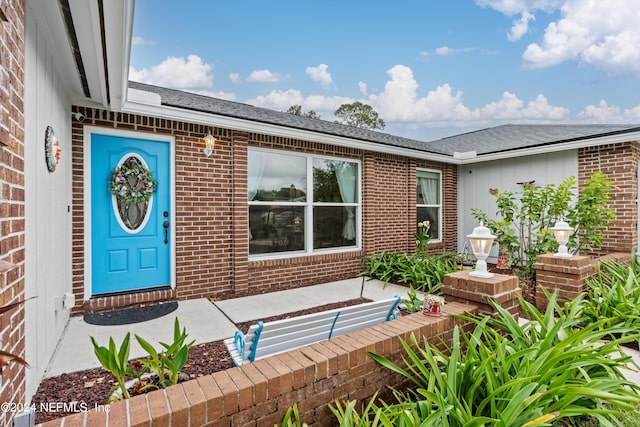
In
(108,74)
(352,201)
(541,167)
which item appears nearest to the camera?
(108,74)

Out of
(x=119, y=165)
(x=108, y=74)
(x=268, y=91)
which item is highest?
(x=268, y=91)

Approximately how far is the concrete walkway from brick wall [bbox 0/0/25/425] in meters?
1.10

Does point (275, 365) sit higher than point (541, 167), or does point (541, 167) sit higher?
point (541, 167)

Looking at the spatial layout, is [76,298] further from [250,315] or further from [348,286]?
[348,286]

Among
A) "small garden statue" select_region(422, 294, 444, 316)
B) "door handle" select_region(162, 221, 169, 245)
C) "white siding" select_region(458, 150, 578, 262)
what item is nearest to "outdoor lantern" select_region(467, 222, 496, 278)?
"small garden statue" select_region(422, 294, 444, 316)

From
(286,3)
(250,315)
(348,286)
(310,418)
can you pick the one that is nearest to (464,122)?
(286,3)

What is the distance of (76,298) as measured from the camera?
13.3 ft

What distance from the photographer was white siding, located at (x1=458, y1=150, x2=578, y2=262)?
22.9ft

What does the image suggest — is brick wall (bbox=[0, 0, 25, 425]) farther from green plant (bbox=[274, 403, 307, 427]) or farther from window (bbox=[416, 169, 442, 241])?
window (bbox=[416, 169, 442, 241])

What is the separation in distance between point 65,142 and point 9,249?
2542 millimetres

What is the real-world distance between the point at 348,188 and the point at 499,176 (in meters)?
4.18

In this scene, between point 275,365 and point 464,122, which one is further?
point 464,122

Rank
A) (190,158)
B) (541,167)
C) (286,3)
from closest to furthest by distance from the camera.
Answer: (190,158), (541,167), (286,3)

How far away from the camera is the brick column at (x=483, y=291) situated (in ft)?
8.88
